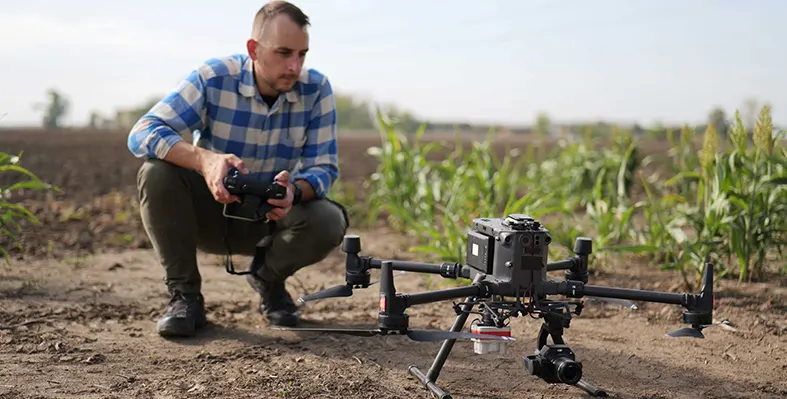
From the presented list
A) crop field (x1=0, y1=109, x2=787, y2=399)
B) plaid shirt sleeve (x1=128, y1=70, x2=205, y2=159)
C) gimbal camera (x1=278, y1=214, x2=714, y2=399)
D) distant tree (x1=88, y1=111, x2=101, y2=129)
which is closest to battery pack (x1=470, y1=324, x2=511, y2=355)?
gimbal camera (x1=278, y1=214, x2=714, y2=399)

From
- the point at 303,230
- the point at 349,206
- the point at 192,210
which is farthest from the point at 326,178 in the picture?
the point at 349,206

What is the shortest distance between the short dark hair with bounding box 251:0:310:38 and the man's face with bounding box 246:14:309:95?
2 centimetres

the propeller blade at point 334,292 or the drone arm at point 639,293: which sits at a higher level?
the drone arm at point 639,293

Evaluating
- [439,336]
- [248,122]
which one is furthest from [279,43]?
[439,336]

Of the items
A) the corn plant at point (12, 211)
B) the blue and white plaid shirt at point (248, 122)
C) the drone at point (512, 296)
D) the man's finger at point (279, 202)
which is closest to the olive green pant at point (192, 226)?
the blue and white plaid shirt at point (248, 122)

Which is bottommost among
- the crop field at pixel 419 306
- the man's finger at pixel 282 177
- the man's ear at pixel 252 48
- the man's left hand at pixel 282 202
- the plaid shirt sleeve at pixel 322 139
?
the crop field at pixel 419 306

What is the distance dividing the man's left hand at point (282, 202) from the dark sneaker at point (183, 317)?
1.81 ft

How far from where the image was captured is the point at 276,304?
3404mm

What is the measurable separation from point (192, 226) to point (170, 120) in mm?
455

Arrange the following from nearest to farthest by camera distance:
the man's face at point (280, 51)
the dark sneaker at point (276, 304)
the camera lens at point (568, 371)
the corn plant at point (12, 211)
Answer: the camera lens at point (568, 371)
the man's face at point (280, 51)
the dark sneaker at point (276, 304)
the corn plant at point (12, 211)

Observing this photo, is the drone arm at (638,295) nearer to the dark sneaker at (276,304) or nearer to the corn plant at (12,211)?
the dark sneaker at (276,304)

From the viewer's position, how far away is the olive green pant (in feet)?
10.3

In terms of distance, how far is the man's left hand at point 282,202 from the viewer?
9.64 ft

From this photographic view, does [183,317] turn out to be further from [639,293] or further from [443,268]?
[639,293]
